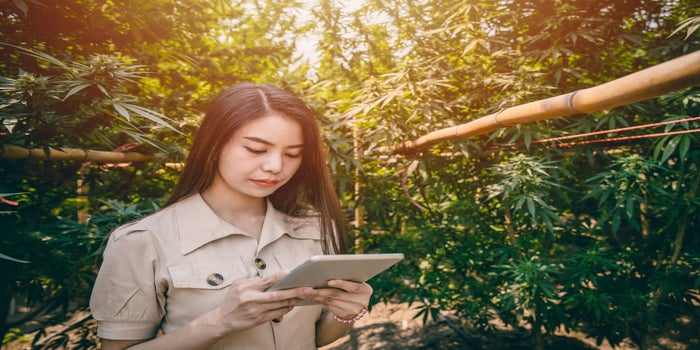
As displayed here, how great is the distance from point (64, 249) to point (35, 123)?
0.95 meters

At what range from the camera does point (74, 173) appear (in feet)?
8.57

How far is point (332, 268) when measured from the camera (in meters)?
0.98

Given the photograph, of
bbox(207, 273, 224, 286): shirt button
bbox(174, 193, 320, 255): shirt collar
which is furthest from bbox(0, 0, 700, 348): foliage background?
bbox(207, 273, 224, 286): shirt button

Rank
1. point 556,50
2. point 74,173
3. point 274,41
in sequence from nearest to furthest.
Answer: point 556,50 < point 74,173 < point 274,41

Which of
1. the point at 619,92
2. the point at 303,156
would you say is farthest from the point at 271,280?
the point at 619,92

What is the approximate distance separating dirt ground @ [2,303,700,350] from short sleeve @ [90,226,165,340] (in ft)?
8.54

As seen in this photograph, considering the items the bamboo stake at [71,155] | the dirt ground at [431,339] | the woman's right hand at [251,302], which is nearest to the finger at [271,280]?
the woman's right hand at [251,302]

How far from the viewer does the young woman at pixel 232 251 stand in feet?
3.62

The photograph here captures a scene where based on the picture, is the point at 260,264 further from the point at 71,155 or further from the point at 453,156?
the point at 453,156

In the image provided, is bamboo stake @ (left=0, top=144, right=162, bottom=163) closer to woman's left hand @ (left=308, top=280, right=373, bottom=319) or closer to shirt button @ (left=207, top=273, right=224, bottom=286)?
shirt button @ (left=207, top=273, right=224, bottom=286)

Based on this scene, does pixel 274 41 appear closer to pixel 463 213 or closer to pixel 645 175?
pixel 463 213

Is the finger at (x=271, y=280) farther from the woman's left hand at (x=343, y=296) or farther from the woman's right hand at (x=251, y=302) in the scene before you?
the woman's left hand at (x=343, y=296)

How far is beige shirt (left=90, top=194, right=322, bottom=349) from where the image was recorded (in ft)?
3.65

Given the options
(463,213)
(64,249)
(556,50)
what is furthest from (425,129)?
(64,249)
